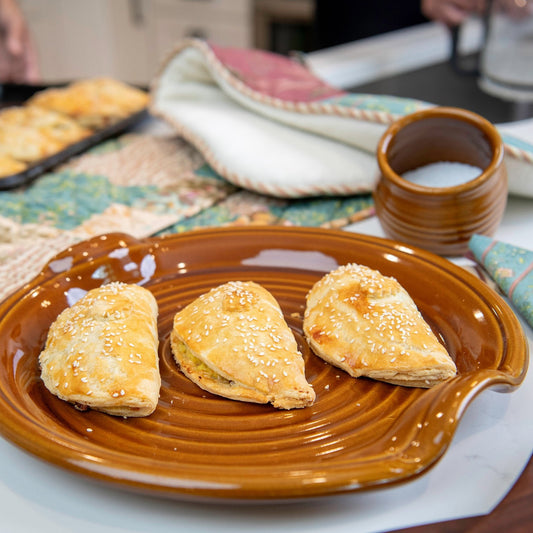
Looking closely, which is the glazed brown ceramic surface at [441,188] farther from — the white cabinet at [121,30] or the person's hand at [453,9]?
the white cabinet at [121,30]

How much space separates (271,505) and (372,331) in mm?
282

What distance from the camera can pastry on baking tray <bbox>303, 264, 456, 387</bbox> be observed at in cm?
82

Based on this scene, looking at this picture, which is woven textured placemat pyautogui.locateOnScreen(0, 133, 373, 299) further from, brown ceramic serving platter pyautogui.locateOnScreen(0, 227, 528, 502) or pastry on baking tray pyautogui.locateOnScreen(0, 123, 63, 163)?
brown ceramic serving platter pyautogui.locateOnScreen(0, 227, 528, 502)

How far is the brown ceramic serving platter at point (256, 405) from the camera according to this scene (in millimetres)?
638

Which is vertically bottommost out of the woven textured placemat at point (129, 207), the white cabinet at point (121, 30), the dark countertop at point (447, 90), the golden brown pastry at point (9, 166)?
the white cabinet at point (121, 30)

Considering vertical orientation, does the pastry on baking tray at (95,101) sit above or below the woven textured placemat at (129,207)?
above

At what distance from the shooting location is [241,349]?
2.77ft

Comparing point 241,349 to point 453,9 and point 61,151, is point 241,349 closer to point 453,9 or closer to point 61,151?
point 61,151

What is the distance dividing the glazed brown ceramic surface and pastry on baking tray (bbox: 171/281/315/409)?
1.15 ft

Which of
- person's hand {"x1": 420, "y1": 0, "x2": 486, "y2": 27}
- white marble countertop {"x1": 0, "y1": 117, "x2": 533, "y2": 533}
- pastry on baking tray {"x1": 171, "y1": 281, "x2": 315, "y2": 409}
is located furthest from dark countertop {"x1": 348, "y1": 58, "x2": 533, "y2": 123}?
white marble countertop {"x1": 0, "y1": 117, "x2": 533, "y2": 533}

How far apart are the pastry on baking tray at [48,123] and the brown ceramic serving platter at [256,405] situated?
79 cm

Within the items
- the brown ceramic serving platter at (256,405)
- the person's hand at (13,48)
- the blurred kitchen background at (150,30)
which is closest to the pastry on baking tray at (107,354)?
the brown ceramic serving platter at (256,405)

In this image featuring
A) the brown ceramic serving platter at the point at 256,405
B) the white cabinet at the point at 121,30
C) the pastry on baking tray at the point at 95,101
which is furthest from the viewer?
the white cabinet at the point at 121,30

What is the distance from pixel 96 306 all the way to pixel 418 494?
1.65ft
